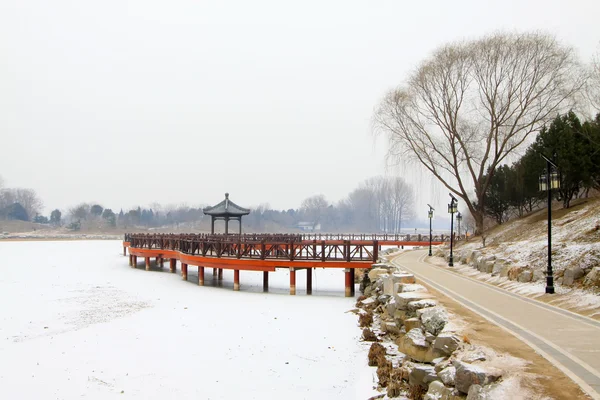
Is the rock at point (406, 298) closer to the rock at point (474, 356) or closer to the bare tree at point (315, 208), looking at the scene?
the rock at point (474, 356)

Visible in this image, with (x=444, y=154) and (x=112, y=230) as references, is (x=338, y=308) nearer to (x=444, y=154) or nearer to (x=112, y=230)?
(x=444, y=154)

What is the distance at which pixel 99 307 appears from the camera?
59.1 feet

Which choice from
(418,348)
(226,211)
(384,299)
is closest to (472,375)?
(418,348)

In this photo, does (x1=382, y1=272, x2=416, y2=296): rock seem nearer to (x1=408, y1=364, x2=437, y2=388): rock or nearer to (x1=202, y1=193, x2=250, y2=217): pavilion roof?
(x1=408, y1=364, x2=437, y2=388): rock

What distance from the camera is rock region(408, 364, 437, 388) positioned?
24.1 ft

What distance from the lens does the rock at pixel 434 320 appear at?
28.9ft

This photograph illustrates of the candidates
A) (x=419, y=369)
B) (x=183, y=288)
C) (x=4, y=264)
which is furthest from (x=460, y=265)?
(x=4, y=264)

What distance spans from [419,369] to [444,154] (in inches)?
917

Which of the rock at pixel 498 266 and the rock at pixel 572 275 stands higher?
the rock at pixel 572 275

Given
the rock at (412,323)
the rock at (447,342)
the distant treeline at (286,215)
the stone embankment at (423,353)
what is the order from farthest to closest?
the distant treeline at (286,215) → the rock at (412,323) → the rock at (447,342) → the stone embankment at (423,353)

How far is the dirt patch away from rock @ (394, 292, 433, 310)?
1.01 meters

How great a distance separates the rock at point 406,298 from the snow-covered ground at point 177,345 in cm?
153

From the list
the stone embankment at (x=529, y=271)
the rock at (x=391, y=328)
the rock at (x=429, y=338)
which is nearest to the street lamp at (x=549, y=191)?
the stone embankment at (x=529, y=271)

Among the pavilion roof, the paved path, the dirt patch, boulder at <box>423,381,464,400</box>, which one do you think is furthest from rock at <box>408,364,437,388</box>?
the pavilion roof
